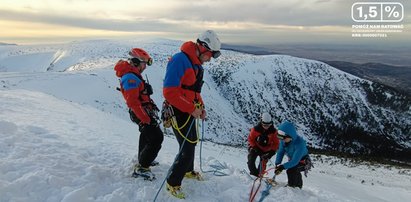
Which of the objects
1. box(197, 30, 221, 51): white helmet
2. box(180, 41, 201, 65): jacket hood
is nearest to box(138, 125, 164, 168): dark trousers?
box(180, 41, 201, 65): jacket hood

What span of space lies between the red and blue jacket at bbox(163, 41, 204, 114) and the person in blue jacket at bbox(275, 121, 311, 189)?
9.45 ft

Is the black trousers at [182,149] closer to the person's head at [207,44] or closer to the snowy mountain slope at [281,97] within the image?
the person's head at [207,44]

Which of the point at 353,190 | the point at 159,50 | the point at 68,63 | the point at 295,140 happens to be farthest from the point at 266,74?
the point at 295,140

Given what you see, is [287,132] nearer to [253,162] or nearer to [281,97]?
[253,162]

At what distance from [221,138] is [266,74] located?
26756mm

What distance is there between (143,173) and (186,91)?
1.93 meters

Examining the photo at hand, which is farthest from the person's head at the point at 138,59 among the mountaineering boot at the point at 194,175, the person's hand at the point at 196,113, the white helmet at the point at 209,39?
the mountaineering boot at the point at 194,175

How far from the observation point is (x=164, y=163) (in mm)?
7863

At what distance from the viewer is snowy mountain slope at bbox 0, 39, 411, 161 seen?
118ft

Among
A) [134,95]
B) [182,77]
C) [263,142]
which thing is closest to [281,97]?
[263,142]

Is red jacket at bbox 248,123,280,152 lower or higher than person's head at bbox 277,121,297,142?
lower

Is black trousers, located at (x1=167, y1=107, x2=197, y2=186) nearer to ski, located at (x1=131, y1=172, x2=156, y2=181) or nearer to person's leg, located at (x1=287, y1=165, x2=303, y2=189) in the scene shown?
ski, located at (x1=131, y1=172, x2=156, y2=181)

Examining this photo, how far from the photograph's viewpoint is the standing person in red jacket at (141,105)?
6.44 m

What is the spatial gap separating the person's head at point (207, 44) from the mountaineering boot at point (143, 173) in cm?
241
